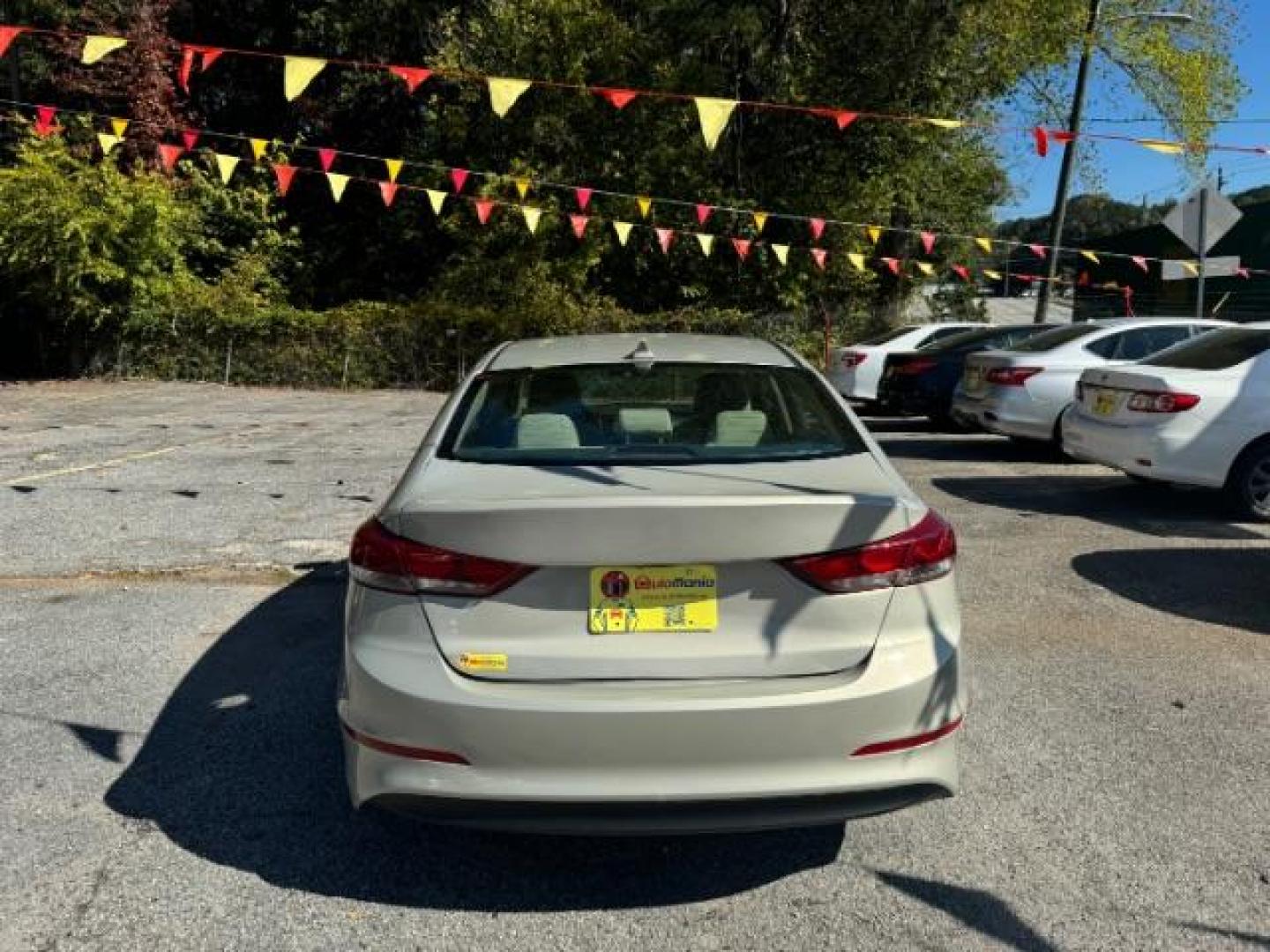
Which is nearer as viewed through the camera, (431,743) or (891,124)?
(431,743)

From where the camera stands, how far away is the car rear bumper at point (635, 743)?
8.02 ft

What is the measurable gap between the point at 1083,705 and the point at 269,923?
10.2 feet

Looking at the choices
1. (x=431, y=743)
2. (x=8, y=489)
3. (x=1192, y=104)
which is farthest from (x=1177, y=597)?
(x=1192, y=104)

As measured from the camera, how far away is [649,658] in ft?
8.16

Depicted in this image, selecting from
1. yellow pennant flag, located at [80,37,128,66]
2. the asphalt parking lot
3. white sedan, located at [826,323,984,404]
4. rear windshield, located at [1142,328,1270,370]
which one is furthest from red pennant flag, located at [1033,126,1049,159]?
yellow pennant flag, located at [80,37,128,66]

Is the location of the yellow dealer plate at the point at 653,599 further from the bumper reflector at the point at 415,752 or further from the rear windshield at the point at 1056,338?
the rear windshield at the point at 1056,338

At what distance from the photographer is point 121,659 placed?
462cm

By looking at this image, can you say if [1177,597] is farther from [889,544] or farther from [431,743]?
[431,743]

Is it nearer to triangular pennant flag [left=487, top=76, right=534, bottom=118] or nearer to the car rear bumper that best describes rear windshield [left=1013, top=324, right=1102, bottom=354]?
triangular pennant flag [left=487, top=76, right=534, bottom=118]

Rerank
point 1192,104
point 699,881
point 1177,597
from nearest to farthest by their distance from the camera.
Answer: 1. point 699,881
2. point 1177,597
3. point 1192,104

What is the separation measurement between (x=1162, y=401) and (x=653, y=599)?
6.28 meters

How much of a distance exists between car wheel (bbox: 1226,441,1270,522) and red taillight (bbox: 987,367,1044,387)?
2.92 metres

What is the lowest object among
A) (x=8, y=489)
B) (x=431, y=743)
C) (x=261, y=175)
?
(x=8, y=489)

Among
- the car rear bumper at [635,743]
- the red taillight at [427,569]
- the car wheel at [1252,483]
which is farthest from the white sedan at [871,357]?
the red taillight at [427,569]
